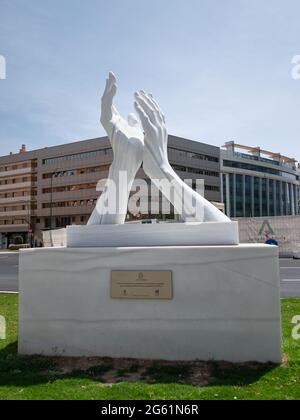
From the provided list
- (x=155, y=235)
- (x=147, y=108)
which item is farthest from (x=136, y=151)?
(x=155, y=235)

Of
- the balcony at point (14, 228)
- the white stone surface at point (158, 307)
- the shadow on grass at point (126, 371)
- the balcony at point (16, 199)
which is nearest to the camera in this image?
the shadow on grass at point (126, 371)

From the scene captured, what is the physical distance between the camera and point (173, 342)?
615 cm

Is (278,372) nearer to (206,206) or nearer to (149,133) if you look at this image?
(206,206)

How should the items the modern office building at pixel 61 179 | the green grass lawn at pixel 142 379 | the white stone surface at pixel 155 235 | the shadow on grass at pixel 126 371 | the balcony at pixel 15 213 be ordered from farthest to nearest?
the balcony at pixel 15 213 → the modern office building at pixel 61 179 → the white stone surface at pixel 155 235 → the shadow on grass at pixel 126 371 → the green grass lawn at pixel 142 379

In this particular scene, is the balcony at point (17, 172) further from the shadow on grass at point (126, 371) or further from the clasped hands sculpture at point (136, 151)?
the shadow on grass at point (126, 371)

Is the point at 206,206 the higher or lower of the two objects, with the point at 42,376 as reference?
higher

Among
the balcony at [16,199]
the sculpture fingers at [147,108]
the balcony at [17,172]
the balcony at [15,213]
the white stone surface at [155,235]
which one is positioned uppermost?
the balcony at [17,172]

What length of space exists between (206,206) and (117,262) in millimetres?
1738

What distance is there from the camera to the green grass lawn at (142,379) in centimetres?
474
